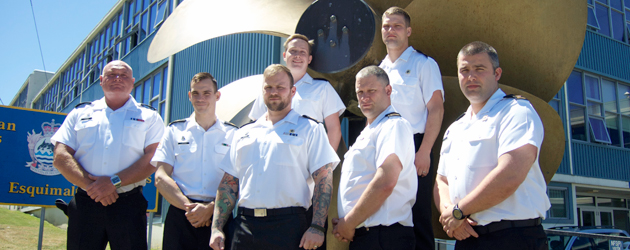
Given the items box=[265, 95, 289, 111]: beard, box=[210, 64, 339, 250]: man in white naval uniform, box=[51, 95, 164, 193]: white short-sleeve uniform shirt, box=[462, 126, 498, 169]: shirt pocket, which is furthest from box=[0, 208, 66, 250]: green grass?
box=[462, 126, 498, 169]: shirt pocket

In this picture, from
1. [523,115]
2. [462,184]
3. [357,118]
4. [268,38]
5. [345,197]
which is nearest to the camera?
[523,115]

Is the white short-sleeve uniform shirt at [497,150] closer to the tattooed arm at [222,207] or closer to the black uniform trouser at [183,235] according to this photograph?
the tattooed arm at [222,207]

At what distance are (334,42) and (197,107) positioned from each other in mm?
1194

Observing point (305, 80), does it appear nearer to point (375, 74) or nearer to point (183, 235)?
point (375, 74)

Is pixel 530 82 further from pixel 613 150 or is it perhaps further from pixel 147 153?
pixel 613 150

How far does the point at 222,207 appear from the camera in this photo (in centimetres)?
300

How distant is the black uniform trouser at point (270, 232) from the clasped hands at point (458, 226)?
0.81m

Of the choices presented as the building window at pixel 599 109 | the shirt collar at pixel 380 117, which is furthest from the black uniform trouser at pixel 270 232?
the building window at pixel 599 109

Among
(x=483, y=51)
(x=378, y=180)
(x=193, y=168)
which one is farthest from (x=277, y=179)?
(x=483, y=51)

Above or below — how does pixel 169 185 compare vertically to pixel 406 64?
below

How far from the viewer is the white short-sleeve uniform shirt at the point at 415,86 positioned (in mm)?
3219

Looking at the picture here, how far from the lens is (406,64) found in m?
3.32

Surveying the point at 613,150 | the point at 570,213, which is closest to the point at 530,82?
the point at 570,213

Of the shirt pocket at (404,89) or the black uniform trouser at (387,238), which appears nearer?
the black uniform trouser at (387,238)
